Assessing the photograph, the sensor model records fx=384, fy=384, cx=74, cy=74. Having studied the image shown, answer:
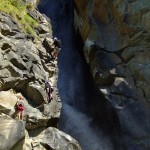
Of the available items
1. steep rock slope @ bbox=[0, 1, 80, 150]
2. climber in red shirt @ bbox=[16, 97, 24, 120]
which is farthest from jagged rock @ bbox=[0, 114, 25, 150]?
climber in red shirt @ bbox=[16, 97, 24, 120]

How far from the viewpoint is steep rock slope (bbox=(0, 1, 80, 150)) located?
22625 mm

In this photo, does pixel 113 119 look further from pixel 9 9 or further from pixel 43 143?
pixel 9 9

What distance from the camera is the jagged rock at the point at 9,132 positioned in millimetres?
21688

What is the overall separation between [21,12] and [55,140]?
18070mm

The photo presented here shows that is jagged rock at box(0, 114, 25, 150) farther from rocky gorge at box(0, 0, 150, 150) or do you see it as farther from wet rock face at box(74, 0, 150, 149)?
wet rock face at box(74, 0, 150, 149)

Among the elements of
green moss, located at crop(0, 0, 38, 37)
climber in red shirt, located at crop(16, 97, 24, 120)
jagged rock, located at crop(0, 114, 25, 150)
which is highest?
green moss, located at crop(0, 0, 38, 37)

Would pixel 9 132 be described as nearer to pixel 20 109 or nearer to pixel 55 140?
pixel 20 109

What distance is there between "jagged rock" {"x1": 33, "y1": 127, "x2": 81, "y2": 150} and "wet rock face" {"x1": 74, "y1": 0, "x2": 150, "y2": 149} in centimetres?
626

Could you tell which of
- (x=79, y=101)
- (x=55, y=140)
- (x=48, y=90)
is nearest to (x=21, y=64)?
(x=48, y=90)

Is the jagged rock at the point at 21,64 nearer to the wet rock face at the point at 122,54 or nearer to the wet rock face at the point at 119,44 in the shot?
the wet rock face at the point at 119,44

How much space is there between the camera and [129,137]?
31.2 metres

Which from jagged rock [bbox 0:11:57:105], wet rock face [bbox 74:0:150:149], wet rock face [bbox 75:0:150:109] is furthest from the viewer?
wet rock face [bbox 75:0:150:109]

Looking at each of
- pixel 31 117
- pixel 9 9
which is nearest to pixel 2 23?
pixel 9 9

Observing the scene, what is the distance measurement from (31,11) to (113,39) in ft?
32.8
